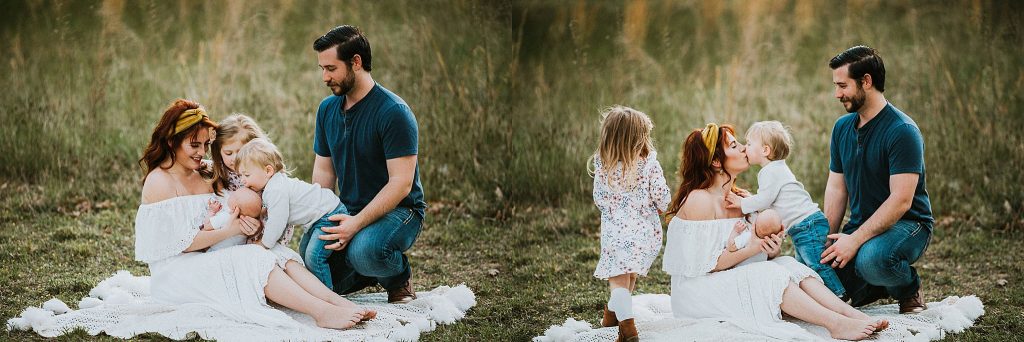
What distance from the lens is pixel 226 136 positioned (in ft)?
17.8

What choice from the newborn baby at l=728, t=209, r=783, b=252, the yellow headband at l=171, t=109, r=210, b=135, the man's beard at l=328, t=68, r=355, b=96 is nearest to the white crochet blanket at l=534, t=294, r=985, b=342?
the newborn baby at l=728, t=209, r=783, b=252

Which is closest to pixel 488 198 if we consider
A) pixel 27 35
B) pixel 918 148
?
pixel 918 148

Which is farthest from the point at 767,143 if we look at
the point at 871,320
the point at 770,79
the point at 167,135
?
the point at 770,79

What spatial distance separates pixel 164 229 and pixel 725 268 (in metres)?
2.69

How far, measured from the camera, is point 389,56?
31.3 ft

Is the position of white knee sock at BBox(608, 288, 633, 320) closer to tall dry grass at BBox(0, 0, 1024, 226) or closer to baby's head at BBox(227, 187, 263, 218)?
baby's head at BBox(227, 187, 263, 218)

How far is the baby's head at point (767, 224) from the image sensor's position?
497 centimetres

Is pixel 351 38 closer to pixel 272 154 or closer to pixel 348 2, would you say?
pixel 272 154

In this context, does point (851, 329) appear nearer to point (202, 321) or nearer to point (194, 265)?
point (202, 321)

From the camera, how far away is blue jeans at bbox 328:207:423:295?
5406 millimetres

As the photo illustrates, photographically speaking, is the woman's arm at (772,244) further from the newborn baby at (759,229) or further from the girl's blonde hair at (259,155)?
the girl's blonde hair at (259,155)

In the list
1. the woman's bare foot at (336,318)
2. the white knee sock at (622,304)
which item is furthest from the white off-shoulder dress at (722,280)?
the woman's bare foot at (336,318)

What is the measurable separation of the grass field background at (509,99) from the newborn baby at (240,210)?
1329 millimetres

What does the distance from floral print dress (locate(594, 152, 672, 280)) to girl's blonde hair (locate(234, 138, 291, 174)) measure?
5.11ft
